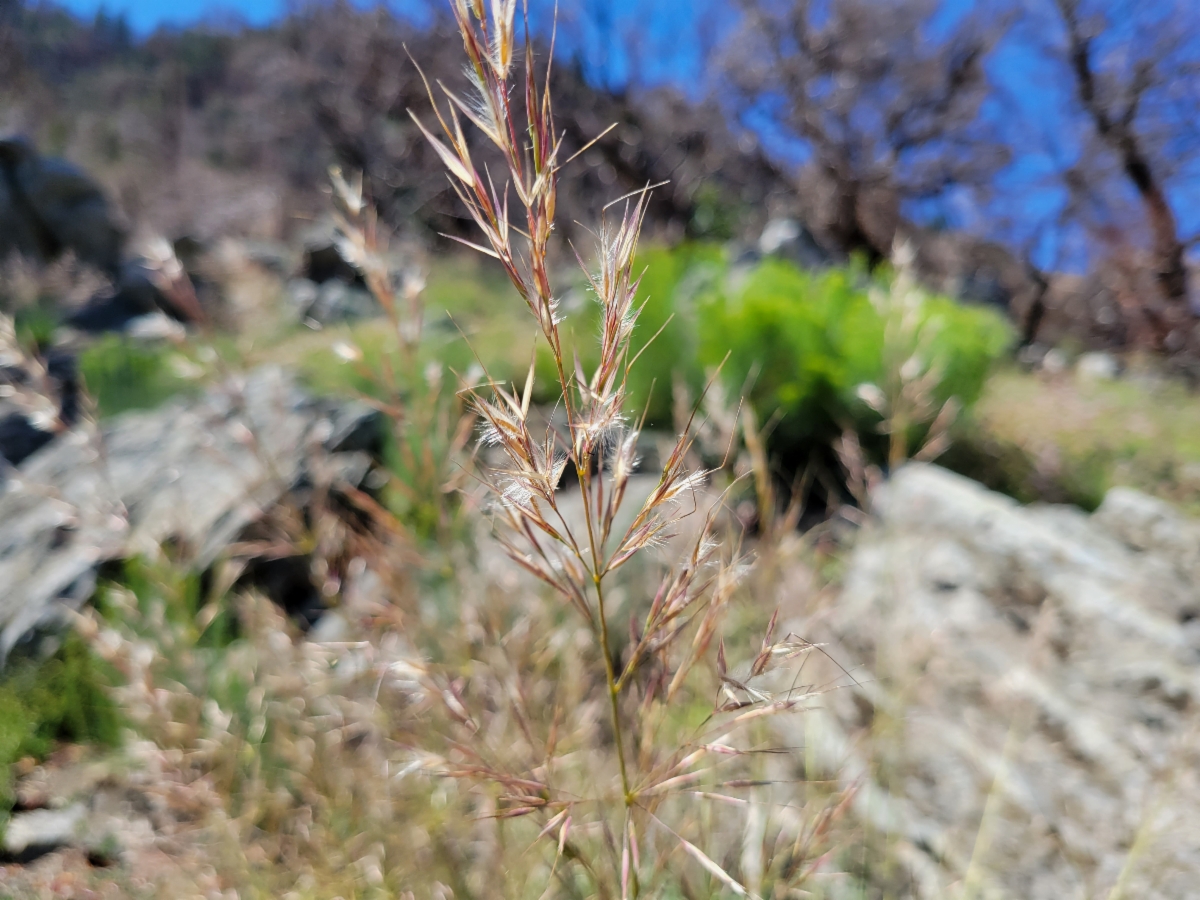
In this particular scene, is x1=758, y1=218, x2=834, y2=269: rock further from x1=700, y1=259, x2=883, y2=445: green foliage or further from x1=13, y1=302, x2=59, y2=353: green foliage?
x1=13, y1=302, x2=59, y2=353: green foliage

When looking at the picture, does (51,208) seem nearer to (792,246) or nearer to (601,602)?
(792,246)

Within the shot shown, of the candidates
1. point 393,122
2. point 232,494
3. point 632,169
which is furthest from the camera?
point 393,122

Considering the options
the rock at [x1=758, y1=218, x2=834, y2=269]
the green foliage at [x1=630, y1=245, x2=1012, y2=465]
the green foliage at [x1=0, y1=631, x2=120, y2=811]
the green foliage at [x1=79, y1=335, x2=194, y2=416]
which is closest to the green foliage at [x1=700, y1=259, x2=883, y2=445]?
the green foliage at [x1=630, y1=245, x2=1012, y2=465]

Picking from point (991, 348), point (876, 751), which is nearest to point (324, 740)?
point (876, 751)

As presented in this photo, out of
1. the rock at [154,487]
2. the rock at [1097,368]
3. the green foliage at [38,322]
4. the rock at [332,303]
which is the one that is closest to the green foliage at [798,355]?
the rock at [154,487]

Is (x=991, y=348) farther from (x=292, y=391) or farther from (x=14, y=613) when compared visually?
(x=14, y=613)

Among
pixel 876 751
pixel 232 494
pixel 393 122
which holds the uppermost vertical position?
pixel 393 122
